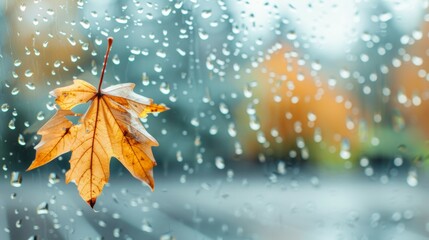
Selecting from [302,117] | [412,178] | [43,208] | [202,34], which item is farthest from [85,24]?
[412,178]

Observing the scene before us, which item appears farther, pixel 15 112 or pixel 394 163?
pixel 394 163

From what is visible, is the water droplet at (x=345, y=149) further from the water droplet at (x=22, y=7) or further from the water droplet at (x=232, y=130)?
the water droplet at (x=22, y=7)

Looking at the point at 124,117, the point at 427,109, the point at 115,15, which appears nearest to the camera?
the point at 124,117

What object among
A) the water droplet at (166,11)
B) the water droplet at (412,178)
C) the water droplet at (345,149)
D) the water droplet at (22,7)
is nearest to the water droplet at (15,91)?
the water droplet at (22,7)

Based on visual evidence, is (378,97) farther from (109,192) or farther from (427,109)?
(109,192)

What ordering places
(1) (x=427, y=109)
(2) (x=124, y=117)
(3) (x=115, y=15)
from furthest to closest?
(1) (x=427, y=109), (3) (x=115, y=15), (2) (x=124, y=117)

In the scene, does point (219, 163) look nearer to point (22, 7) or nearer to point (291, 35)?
point (291, 35)

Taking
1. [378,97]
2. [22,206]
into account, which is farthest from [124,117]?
[378,97]
